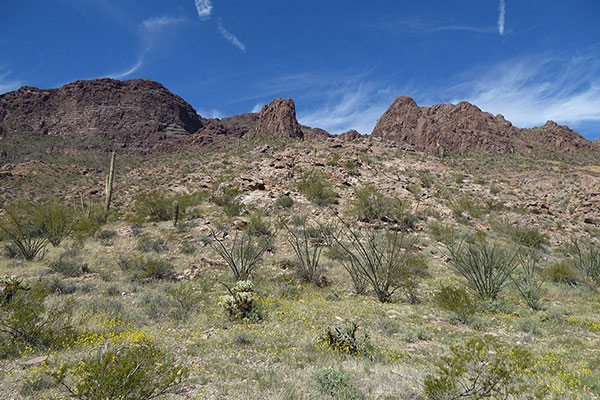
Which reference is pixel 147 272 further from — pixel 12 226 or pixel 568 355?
pixel 568 355

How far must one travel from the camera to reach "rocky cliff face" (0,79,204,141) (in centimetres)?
7869

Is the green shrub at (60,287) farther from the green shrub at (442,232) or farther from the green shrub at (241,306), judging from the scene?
the green shrub at (442,232)

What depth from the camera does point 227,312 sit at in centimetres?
602

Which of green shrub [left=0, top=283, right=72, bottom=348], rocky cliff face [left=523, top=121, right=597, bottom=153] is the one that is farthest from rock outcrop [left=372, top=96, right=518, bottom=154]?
green shrub [left=0, top=283, right=72, bottom=348]

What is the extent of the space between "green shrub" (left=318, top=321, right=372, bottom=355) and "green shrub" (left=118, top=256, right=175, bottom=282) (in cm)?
605

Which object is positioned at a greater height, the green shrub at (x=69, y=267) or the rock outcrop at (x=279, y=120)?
the rock outcrop at (x=279, y=120)

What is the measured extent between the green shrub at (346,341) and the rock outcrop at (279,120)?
4296cm

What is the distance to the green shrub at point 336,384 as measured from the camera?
3154mm

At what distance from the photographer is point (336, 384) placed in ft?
10.9

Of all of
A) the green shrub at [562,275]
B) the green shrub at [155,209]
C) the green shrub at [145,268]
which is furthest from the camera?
the green shrub at [155,209]

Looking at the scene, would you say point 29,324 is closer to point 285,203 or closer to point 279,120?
point 285,203

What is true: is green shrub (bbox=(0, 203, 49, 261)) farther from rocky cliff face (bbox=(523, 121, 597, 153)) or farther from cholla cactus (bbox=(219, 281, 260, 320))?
rocky cliff face (bbox=(523, 121, 597, 153))

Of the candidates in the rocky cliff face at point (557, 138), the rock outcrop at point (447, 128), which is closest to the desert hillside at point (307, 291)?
the rock outcrop at point (447, 128)

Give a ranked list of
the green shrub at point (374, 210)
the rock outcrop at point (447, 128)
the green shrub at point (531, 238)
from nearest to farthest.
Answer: the green shrub at point (531, 238) < the green shrub at point (374, 210) < the rock outcrop at point (447, 128)
